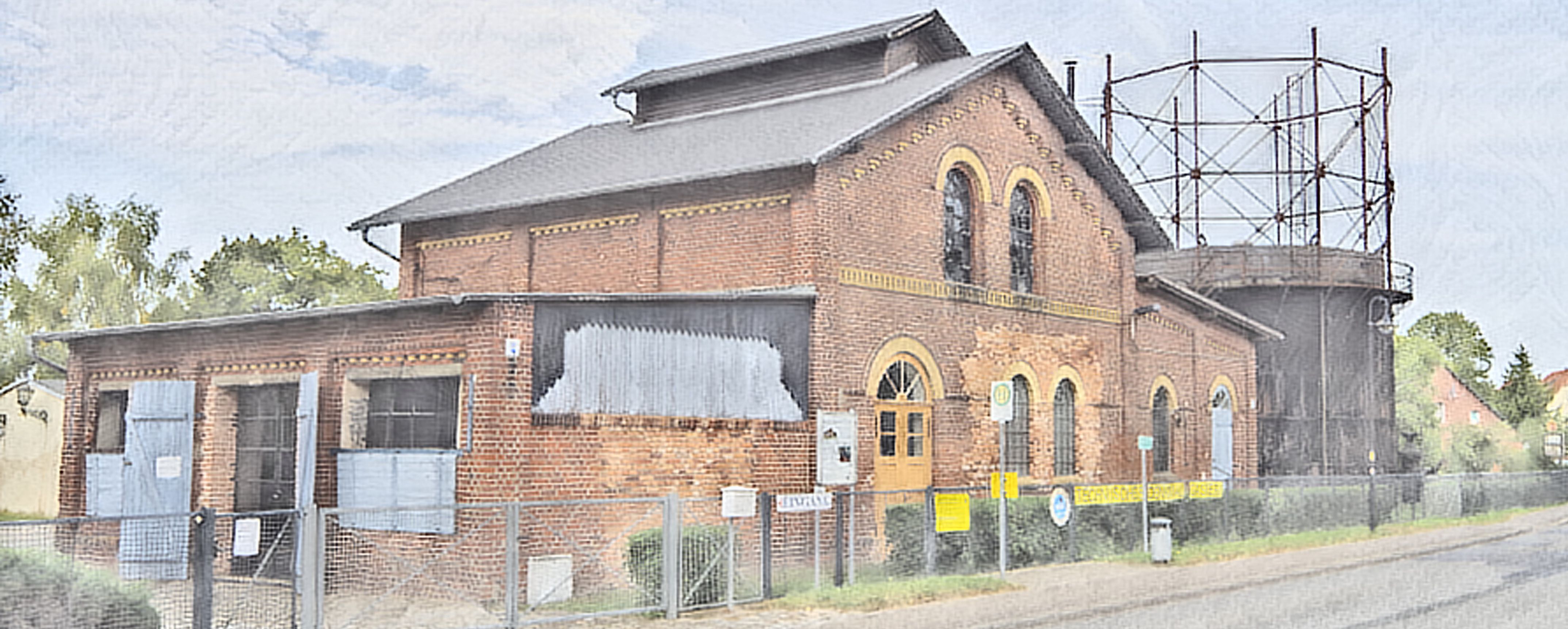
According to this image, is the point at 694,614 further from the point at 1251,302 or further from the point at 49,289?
the point at 49,289

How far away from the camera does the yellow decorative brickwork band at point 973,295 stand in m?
21.7

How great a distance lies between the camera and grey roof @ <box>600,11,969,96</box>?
86.1 feet

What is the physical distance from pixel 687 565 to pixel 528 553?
2466 millimetres

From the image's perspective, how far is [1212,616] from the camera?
15.5 m

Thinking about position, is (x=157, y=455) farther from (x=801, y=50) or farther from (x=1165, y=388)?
(x=1165, y=388)

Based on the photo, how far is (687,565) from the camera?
1571cm

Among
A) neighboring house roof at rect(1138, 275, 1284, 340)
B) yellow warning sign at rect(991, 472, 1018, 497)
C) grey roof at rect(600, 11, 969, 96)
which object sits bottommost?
yellow warning sign at rect(991, 472, 1018, 497)

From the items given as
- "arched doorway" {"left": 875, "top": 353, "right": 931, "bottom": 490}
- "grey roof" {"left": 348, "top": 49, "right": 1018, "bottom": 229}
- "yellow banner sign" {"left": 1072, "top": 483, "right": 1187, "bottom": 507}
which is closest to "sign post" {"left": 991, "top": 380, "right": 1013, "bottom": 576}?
"yellow banner sign" {"left": 1072, "top": 483, "right": 1187, "bottom": 507}

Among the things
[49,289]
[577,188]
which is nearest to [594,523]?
[577,188]

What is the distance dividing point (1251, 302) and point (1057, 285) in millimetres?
16083

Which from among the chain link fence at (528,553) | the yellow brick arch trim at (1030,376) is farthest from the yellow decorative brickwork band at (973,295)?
the chain link fence at (528,553)

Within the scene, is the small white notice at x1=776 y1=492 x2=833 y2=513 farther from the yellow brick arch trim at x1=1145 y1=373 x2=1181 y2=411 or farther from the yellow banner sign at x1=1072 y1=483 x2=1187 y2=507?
the yellow brick arch trim at x1=1145 y1=373 x2=1181 y2=411

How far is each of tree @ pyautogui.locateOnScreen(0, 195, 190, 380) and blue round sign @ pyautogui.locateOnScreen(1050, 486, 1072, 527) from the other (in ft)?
124

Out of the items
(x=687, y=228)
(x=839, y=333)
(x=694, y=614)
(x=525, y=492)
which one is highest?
(x=687, y=228)
